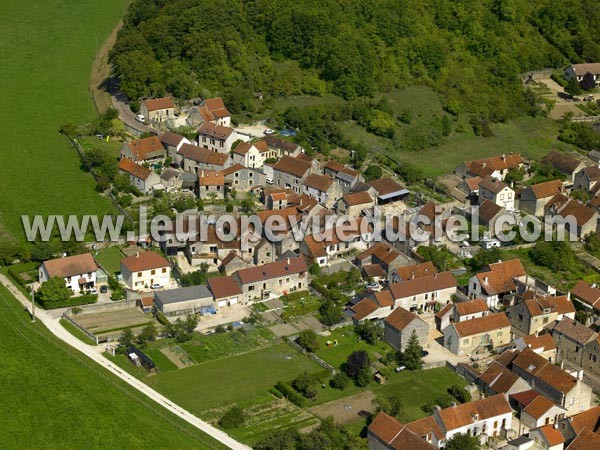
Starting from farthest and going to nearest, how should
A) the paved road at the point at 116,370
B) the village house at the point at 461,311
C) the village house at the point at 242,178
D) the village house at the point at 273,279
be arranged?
the village house at the point at 242,178 → the village house at the point at 273,279 → the village house at the point at 461,311 → the paved road at the point at 116,370

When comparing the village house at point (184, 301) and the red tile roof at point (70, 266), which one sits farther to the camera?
the red tile roof at point (70, 266)

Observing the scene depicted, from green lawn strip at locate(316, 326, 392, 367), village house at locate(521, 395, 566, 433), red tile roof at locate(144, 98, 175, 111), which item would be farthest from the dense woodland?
village house at locate(521, 395, 566, 433)

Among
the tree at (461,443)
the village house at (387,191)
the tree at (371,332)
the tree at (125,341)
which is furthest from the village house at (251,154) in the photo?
the tree at (461,443)

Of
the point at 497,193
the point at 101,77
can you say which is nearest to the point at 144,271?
the point at 497,193

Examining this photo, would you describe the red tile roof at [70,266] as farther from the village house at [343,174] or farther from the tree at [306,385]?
the village house at [343,174]

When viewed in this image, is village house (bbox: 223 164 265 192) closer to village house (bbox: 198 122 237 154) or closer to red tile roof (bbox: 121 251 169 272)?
village house (bbox: 198 122 237 154)

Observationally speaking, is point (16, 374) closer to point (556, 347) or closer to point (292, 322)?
point (292, 322)

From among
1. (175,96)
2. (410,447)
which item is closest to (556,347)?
(410,447)

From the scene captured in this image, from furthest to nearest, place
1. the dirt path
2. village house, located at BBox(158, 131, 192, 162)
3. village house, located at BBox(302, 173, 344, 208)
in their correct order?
the dirt path → village house, located at BBox(158, 131, 192, 162) → village house, located at BBox(302, 173, 344, 208)
